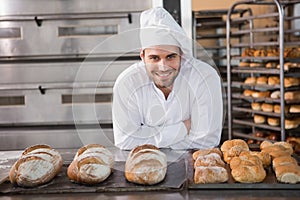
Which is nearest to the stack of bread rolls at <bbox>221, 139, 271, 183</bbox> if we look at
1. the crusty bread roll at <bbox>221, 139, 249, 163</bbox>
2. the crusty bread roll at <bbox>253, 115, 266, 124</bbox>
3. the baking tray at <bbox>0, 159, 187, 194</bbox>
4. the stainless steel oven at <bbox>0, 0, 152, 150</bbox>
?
the crusty bread roll at <bbox>221, 139, 249, 163</bbox>

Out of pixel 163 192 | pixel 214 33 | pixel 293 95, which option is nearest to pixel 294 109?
pixel 293 95

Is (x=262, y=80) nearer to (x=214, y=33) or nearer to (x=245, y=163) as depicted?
(x=214, y=33)

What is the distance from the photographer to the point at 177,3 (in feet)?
8.93

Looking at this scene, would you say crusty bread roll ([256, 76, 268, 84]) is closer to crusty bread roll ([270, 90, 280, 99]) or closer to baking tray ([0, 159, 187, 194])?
crusty bread roll ([270, 90, 280, 99])

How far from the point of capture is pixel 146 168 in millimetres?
1293

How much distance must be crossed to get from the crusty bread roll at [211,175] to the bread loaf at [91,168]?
260mm

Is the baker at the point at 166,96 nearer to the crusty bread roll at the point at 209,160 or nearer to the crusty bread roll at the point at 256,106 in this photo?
the crusty bread roll at the point at 209,160

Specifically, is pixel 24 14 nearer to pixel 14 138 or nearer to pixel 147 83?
pixel 14 138

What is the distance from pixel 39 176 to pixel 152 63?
664 millimetres

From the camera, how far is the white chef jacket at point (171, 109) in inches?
70.9

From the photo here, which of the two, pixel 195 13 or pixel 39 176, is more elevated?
pixel 195 13

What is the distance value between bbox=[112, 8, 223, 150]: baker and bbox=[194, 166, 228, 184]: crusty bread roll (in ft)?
1.54

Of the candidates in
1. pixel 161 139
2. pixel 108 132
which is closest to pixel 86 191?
pixel 161 139

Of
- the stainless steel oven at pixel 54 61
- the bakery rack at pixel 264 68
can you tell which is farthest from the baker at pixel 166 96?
the bakery rack at pixel 264 68
